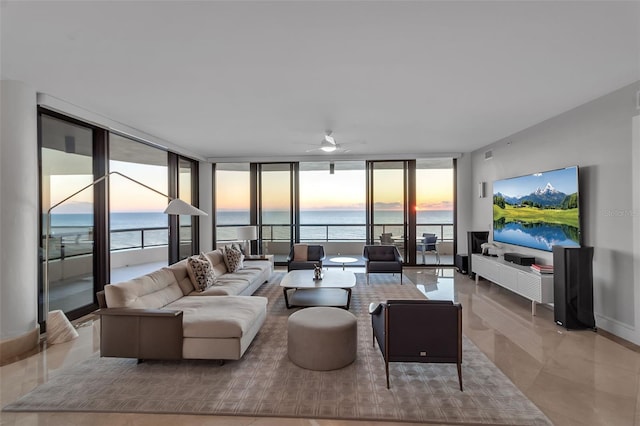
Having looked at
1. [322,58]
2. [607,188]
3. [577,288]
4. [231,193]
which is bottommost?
[577,288]

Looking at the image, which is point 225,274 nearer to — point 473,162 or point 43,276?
point 43,276

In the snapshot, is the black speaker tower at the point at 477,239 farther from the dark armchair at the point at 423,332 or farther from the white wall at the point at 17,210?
the white wall at the point at 17,210

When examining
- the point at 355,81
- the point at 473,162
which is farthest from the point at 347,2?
the point at 473,162

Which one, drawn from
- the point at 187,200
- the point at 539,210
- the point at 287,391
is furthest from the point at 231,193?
the point at 539,210

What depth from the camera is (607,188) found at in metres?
3.56

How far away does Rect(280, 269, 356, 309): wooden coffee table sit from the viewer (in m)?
4.36

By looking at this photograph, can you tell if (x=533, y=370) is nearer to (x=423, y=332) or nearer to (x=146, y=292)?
(x=423, y=332)

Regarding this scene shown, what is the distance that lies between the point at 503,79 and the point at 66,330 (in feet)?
18.4

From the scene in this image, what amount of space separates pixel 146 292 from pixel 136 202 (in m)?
5.48

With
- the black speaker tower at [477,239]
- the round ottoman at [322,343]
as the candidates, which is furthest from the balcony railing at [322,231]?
the round ottoman at [322,343]

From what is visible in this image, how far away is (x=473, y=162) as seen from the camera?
23.3 ft

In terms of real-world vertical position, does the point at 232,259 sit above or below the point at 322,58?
below

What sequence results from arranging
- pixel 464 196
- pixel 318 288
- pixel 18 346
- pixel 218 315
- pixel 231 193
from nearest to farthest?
pixel 218 315 < pixel 18 346 < pixel 318 288 < pixel 464 196 < pixel 231 193

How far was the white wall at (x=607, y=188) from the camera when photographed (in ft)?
10.9
